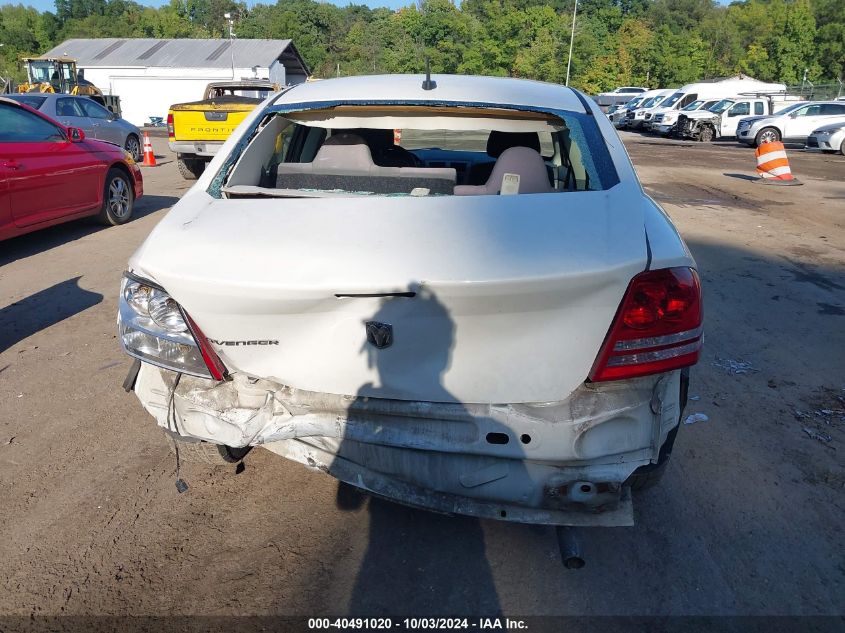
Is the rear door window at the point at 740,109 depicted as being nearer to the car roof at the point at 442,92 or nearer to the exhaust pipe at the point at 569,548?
the car roof at the point at 442,92

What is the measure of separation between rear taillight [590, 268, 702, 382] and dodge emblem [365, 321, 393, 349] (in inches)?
25.2

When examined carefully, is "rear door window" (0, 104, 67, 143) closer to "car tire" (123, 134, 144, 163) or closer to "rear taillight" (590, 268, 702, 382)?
"rear taillight" (590, 268, 702, 382)

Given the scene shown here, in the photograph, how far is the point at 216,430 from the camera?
7.68ft

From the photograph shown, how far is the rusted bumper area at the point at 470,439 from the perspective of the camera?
211cm

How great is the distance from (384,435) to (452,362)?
1.13ft

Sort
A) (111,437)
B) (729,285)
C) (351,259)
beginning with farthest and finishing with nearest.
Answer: (729,285) → (111,437) → (351,259)

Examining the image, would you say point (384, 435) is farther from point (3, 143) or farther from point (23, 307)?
point (3, 143)

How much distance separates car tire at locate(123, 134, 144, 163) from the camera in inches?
649

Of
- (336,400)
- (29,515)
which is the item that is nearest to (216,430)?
(336,400)

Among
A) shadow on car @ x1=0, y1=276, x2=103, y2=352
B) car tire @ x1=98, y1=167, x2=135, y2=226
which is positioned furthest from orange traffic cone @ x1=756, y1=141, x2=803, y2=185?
shadow on car @ x1=0, y1=276, x2=103, y2=352

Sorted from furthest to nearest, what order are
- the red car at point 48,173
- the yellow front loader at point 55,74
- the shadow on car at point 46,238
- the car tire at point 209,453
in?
the yellow front loader at point 55,74
the shadow on car at point 46,238
the red car at point 48,173
the car tire at point 209,453

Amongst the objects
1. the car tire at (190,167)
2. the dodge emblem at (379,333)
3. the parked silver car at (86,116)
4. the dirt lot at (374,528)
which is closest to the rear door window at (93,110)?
the parked silver car at (86,116)

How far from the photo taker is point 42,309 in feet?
18.3

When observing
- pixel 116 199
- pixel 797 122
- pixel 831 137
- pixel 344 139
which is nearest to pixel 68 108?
pixel 116 199
